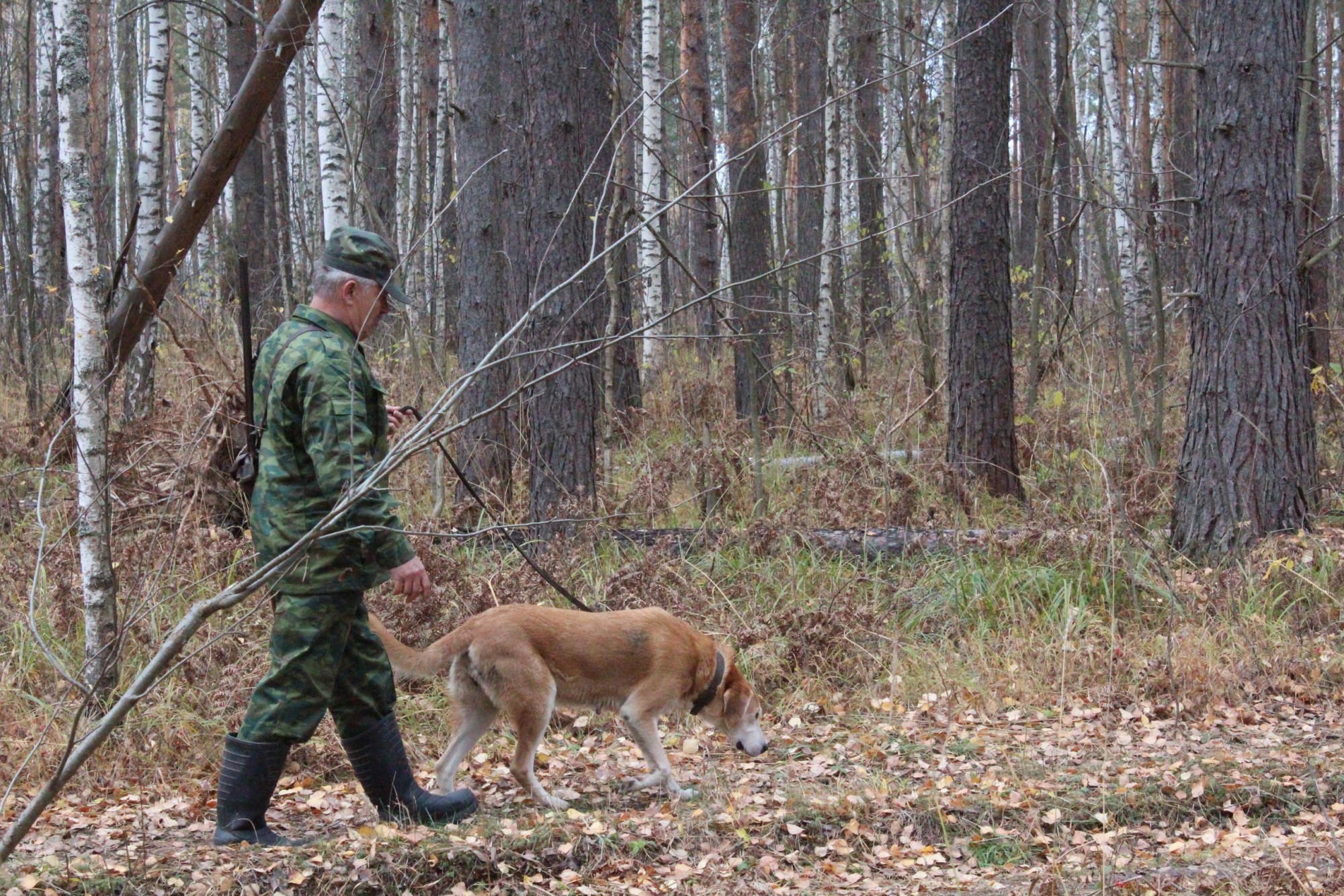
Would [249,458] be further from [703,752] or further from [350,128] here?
[350,128]

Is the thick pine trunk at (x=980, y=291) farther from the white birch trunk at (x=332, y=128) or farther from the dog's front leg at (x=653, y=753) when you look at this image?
the dog's front leg at (x=653, y=753)

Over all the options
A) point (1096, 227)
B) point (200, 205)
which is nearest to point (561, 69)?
point (200, 205)

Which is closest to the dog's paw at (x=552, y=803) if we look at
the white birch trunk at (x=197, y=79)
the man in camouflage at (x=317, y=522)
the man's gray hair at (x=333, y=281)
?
the man in camouflage at (x=317, y=522)

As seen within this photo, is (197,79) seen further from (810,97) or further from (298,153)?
(810,97)

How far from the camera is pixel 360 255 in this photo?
4742 mm

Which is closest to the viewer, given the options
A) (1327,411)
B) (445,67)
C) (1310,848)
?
(1310,848)

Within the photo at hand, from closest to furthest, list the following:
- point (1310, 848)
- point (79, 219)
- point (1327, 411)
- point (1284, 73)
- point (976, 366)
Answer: point (1310, 848) < point (79, 219) < point (1284, 73) < point (976, 366) < point (1327, 411)

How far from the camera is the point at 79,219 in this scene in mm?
5500

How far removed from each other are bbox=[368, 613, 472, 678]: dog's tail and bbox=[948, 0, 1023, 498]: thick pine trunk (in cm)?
611

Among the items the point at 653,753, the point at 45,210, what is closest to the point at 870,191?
the point at 45,210

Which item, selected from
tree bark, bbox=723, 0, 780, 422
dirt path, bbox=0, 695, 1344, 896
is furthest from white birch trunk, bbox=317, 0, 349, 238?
tree bark, bbox=723, 0, 780, 422

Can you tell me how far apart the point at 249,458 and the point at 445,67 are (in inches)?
777

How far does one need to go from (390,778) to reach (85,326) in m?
2.50

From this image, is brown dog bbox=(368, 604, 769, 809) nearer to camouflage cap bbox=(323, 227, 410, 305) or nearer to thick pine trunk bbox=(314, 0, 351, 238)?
camouflage cap bbox=(323, 227, 410, 305)
